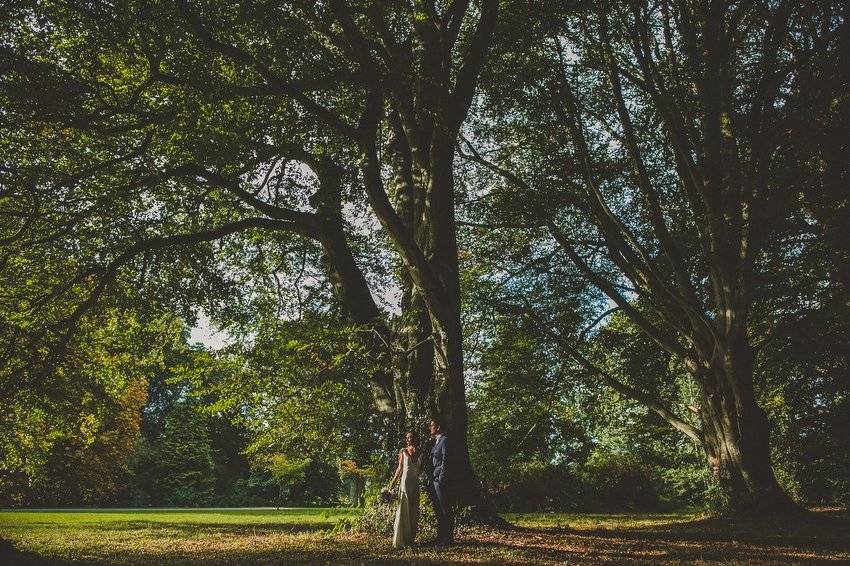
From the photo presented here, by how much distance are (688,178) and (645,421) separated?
61.4 feet

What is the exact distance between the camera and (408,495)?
967 centimetres

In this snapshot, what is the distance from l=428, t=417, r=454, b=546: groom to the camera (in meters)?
9.20

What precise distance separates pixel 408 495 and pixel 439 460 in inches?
32.9

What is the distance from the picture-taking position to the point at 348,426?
44.2 ft

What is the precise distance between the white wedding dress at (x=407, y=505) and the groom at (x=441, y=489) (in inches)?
15.0

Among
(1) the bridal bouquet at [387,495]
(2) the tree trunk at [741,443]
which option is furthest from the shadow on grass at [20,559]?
(2) the tree trunk at [741,443]

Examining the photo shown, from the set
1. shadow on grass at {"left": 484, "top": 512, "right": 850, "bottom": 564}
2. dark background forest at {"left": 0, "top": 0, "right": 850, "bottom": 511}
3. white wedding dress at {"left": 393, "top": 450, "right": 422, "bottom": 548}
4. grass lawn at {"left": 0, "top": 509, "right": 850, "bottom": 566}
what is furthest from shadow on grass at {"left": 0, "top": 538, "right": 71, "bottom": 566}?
shadow on grass at {"left": 484, "top": 512, "right": 850, "bottom": 564}

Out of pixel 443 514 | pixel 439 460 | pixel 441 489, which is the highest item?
pixel 439 460

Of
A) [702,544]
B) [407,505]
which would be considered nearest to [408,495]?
[407,505]

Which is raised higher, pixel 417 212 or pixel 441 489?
pixel 417 212

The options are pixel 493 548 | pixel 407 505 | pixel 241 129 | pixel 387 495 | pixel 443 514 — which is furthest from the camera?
pixel 241 129

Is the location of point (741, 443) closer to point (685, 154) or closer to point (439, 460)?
point (685, 154)

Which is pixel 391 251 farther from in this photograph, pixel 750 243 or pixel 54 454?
pixel 54 454

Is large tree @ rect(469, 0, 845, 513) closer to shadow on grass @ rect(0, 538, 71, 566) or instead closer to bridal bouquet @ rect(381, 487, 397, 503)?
bridal bouquet @ rect(381, 487, 397, 503)
